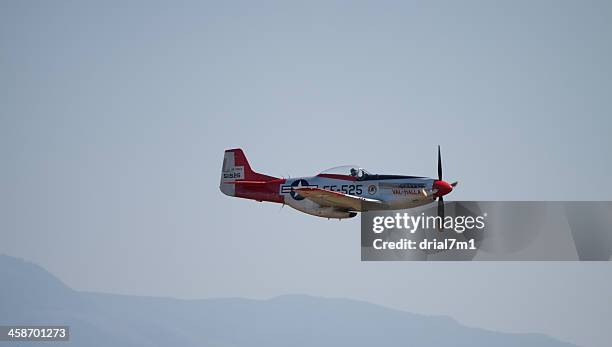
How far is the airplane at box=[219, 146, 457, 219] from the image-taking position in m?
42.4

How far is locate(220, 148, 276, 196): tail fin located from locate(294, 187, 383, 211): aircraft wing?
4.60m

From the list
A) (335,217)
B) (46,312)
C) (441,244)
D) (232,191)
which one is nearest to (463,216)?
(441,244)

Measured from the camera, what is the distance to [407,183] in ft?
139

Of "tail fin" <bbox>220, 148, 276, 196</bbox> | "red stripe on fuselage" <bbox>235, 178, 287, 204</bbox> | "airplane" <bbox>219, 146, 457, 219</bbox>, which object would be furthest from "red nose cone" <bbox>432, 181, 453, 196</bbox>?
"tail fin" <bbox>220, 148, 276, 196</bbox>

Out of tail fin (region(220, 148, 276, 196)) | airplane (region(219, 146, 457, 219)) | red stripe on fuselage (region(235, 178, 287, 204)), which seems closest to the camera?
airplane (region(219, 146, 457, 219))

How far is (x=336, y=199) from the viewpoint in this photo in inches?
1686

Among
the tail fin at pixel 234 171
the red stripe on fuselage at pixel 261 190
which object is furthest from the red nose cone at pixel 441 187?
the tail fin at pixel 234 171

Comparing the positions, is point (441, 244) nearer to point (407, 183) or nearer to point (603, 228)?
point (407, 183)

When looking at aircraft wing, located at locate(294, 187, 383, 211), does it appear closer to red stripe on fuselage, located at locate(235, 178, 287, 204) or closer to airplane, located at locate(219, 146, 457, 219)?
airplane, located at locate(219, 146, 457, 219)

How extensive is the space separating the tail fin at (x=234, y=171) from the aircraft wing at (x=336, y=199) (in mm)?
4600

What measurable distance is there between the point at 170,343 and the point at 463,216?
5608 inches

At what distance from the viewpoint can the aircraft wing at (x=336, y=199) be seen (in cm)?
4256

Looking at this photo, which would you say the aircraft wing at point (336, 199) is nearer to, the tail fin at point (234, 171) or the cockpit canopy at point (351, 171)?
the cockpit canopy at point (351, 171)

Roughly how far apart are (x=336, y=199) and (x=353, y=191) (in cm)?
90
